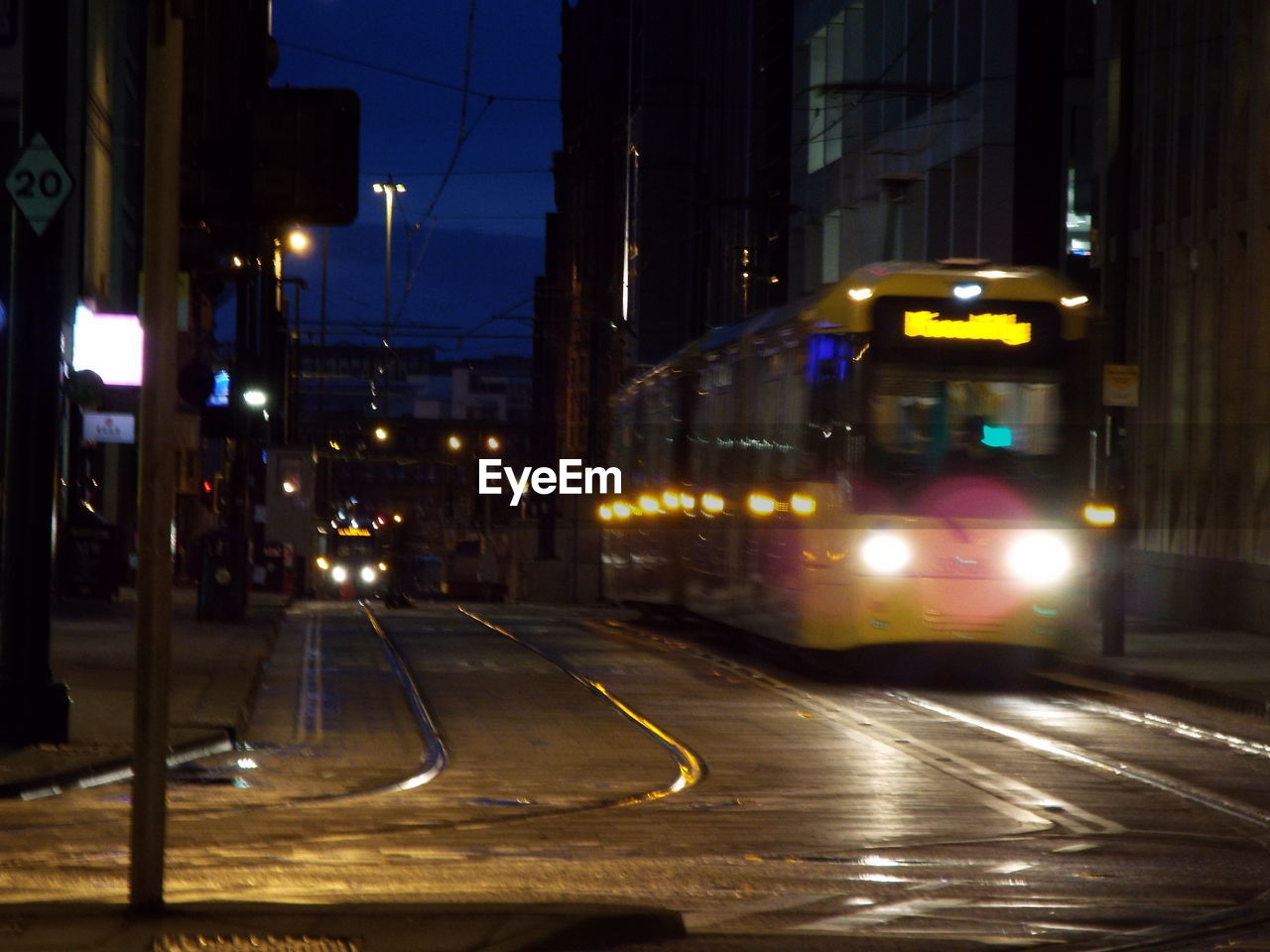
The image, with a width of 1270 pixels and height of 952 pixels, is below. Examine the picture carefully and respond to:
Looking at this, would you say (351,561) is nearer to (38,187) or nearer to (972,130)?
(972,130)

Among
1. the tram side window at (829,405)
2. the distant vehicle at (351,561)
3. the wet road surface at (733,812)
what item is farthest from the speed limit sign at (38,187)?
the distant vehicle at (351,561)

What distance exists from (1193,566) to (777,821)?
726 inches

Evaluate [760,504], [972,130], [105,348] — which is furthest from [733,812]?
[972,130]

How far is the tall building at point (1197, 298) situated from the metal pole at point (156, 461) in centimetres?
1814

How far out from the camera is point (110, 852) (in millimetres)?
9102

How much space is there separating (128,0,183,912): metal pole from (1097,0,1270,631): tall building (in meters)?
18.1

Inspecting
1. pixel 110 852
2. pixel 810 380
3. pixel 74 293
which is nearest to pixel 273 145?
pixel 110 852

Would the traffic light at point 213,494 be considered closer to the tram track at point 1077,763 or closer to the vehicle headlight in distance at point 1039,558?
the tram track at point 1077,763

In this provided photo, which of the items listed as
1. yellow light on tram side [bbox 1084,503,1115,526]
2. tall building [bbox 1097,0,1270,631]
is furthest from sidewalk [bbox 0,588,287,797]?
tall building [bbox 1097,0,1270,631]

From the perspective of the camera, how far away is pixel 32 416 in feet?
39.2

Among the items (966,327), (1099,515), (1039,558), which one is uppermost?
(966,327)

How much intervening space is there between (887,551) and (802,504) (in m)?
1.27

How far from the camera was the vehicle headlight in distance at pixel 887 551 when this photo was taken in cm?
1802

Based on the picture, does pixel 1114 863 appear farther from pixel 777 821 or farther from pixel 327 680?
pixel 327 680
